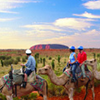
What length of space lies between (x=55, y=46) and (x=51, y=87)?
156634 millimetres

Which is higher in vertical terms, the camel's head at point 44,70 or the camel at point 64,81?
the camel's head at point 44,70

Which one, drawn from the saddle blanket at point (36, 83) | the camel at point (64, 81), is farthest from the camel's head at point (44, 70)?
the saddle blanket at point (36, 83)

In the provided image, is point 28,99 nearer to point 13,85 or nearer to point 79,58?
point 13,85

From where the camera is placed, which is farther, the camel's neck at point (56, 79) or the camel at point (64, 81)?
the camel's neck at point (56, 79)

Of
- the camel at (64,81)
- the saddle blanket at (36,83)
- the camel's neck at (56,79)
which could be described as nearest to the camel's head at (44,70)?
the camel at (64,81)

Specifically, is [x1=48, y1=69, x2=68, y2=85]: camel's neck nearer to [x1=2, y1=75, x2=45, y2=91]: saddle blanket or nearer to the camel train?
the camel train

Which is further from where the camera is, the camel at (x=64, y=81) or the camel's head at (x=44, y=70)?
the camel at (x=64, y=81)

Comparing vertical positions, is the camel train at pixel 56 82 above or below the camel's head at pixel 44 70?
below

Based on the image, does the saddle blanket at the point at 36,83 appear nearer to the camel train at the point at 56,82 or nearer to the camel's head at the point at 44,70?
the camel train at the point at 56,82

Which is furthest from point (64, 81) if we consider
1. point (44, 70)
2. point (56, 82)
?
point (44, 70)

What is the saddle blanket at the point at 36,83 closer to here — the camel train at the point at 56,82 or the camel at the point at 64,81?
the camel train at the point at 56,82

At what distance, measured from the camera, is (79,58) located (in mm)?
9289

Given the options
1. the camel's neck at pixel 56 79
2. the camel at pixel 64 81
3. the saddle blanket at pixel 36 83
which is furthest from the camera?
the camel's neck at pixel 56 79

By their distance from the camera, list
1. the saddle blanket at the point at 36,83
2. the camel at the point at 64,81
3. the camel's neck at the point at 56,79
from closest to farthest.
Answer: the saddle blanket at the point at 36,83, the camel at the point at 64,81, the camel's neck at the point at 56,79
